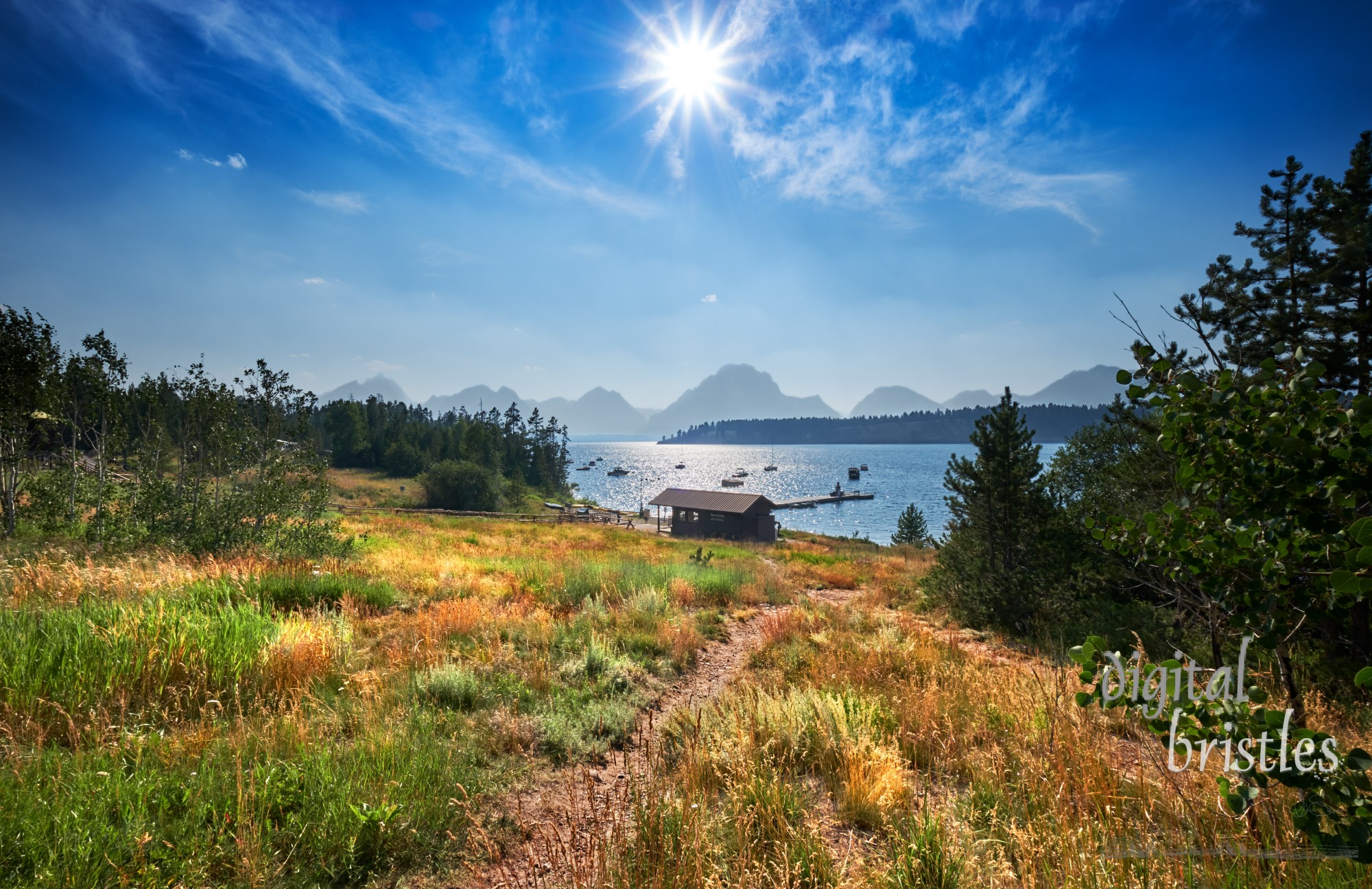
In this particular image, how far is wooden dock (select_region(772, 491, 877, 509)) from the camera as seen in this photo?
315 feet

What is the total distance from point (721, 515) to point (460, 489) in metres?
31.4

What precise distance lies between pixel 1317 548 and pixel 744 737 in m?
3.76

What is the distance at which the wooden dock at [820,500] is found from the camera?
95.9 m

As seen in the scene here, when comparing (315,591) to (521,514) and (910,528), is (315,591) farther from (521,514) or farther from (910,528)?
(521,514)

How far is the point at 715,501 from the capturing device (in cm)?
4591

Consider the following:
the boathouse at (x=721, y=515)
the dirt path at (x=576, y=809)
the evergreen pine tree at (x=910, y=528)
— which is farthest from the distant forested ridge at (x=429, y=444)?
the dirt path at (x=576, y=809)

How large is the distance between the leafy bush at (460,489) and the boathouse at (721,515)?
22.2 m

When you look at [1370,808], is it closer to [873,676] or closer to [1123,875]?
[1123,875]

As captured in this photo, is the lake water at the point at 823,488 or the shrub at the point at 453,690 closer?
the shrub at the point at 453,690

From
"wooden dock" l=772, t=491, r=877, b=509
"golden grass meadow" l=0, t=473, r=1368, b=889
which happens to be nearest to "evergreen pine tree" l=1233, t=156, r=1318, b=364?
"golden grass meadow" l=0, t=473, r=1368, b=889

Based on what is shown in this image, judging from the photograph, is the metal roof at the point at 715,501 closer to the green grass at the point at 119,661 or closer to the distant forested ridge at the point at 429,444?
the distant forested ridge at the point at 429,444

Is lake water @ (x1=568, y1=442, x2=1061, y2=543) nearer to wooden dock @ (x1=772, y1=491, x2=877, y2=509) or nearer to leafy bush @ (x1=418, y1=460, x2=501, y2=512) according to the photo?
wooden dock @ (x1=772, y1=491, x2=877, y2=509)

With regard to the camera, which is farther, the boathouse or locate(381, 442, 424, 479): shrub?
locate(381, 442, 424, 479): shrub

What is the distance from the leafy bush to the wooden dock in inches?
2069
